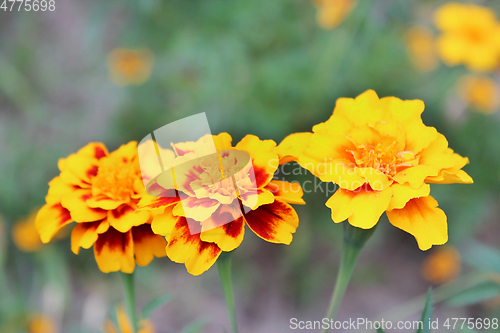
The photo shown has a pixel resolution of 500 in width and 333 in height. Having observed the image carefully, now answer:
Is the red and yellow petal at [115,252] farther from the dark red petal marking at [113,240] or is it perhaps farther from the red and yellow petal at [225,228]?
the red and yellow petal at [225,228]

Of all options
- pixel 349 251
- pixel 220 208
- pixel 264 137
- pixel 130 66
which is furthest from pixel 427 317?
pixel 130 66

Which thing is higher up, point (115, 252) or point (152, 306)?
point (115, 252)

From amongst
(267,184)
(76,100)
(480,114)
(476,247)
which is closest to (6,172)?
(76,100)

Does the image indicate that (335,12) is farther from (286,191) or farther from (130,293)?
(130,293)

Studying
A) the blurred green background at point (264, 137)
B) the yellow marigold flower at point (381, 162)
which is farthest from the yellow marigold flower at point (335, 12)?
the yellow marigold flower at point (381, 162)

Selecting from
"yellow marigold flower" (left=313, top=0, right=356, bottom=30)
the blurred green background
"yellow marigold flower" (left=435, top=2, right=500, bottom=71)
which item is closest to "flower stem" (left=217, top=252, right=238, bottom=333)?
the blurred green background

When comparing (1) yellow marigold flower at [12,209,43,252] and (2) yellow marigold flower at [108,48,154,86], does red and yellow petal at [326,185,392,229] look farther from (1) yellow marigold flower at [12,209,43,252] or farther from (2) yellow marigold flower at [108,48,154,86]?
(2) yellow marigold flower at [108,48,154,86]
